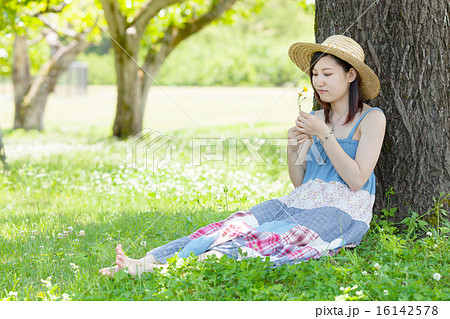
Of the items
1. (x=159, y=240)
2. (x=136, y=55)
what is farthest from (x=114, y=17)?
(x=159, y=240)

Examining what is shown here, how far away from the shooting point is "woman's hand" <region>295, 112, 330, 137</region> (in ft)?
9.57

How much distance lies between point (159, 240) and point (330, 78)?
5.03 feet

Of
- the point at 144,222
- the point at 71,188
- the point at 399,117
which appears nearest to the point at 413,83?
the point at 399,117

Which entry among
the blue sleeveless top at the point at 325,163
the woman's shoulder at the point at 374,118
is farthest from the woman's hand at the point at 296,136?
the woman's shoulder at the point at 374,118

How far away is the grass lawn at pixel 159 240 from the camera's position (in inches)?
98.3

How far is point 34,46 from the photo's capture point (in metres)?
14.4

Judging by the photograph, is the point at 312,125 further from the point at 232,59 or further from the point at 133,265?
the point at 232,59

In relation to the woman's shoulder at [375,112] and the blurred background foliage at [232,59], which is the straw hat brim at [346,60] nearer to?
the woman's shoulder at [375,112]

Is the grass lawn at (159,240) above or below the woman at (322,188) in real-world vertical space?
below

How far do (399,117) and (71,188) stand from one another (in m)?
3.18

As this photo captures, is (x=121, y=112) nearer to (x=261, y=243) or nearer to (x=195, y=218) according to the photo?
(x=195, y=218)

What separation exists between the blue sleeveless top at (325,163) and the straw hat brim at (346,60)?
0.16 meters

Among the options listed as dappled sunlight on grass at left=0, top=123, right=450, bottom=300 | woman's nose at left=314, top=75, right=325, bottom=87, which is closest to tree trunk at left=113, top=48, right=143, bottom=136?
dappled sunlight on grass at left=0, top=123, right=450, bottom=300
